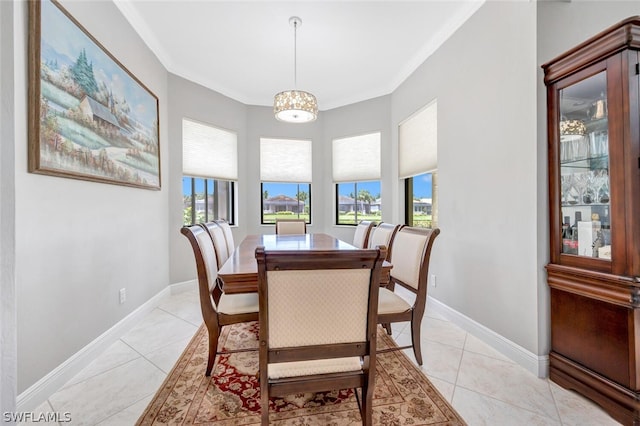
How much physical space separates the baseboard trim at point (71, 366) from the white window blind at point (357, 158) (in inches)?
130

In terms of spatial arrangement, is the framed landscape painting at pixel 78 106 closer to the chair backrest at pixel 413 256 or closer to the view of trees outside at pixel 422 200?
the chair backrest at pixel 413 256

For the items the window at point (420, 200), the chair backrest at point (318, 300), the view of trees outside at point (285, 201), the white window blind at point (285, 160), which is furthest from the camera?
the view of trees outside at point (285, 201)

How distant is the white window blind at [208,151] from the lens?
370 cm

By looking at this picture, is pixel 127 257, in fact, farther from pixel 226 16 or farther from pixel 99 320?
pixel 226 16

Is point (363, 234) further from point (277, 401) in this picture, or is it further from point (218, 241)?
point (277, 401)

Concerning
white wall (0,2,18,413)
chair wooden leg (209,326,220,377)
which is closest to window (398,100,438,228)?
chair wooden leg (209,326,220,377)

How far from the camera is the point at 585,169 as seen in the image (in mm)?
1678

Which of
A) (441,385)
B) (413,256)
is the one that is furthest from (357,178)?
(441,385)

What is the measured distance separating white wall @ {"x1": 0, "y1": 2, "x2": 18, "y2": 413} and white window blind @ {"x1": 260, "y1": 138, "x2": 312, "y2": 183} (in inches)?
147

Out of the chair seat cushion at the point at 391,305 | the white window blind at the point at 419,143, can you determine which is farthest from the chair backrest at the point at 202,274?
the white window blind at the point at 419,143

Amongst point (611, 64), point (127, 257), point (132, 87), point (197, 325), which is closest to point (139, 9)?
point (132, 87)

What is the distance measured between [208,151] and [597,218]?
408 cm

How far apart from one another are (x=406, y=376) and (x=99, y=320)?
7.53 feet

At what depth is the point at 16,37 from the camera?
147 cm
